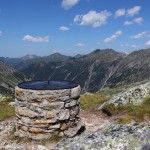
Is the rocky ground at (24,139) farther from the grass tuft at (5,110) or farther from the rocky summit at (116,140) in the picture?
the rocky summit at (116,140)

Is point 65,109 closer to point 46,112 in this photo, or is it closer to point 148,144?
point 46,112

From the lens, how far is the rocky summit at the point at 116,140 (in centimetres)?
834

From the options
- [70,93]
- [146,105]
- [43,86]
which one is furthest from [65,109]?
[146,105]

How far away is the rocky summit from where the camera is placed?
834 centimetres

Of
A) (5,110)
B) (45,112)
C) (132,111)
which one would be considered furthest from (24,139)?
(5,110)

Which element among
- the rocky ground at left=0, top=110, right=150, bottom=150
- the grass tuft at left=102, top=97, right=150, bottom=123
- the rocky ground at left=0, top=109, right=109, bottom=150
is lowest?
the rocky ground at left=0, top=109, right=109, bottom=150

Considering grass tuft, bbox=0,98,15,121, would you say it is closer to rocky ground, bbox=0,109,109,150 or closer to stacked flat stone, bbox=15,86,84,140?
rocky ground, bbox=0,109,109,150

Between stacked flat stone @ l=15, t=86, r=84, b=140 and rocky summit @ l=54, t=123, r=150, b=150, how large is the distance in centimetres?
714

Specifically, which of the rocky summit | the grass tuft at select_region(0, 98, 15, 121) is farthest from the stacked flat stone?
the rocky summit

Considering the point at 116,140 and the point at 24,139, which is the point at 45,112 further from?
the point at 116,140

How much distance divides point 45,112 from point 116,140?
28.2ft

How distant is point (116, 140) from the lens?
28.7ft

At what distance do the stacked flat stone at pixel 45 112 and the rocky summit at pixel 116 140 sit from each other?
281 inches

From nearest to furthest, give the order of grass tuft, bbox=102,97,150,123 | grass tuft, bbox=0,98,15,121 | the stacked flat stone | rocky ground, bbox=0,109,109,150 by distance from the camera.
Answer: rocky ground, bbox=0,109,109,150 → the stacked flat stone → grass tuft, bbox=102,97,150,123 → grass tuft, bbox=0,98,15,121
